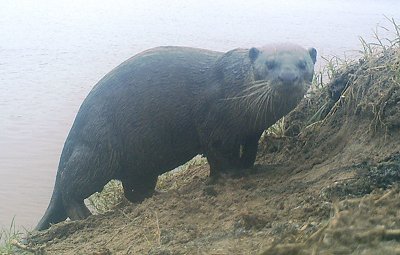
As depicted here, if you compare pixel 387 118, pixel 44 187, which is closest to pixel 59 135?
pixel 44 187

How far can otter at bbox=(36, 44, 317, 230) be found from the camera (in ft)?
14.3

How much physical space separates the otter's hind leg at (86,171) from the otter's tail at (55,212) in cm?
26

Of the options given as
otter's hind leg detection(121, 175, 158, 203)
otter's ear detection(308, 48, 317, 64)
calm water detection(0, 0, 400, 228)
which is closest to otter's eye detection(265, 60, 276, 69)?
otter's ear detection(308, 48, 317, 64)

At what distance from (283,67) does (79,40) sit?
11.6 metres

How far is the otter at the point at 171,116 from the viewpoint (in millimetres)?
4348

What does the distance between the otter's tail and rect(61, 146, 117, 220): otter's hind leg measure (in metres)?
0.26

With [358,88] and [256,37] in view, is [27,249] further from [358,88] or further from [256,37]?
[256,37]

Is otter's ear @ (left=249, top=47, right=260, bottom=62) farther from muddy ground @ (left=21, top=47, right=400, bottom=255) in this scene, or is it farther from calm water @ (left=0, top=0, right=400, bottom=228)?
calm water @ (left=0, top=0, right=400, bottom=228)

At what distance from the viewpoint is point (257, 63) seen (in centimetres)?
434

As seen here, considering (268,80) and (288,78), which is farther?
(268,80)

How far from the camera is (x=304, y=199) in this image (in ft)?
11.1

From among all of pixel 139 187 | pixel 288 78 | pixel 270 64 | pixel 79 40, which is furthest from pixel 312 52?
pixel 79 40

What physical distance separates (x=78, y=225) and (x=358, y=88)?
212cm

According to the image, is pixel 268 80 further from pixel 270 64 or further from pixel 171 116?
pixel 171 116
